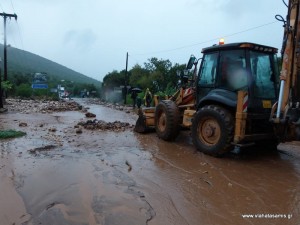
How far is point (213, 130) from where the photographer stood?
7.39 metres

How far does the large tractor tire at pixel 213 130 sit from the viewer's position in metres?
6.96

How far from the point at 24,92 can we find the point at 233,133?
4116cm

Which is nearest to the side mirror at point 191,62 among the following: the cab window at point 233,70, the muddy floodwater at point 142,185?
the cab window at point 233,70

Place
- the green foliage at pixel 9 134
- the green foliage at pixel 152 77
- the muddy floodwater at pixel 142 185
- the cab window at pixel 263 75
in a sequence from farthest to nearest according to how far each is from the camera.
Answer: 1. the green foliage at pixel 152 77
2. the green foliage at pixel 9 134
3. the cab window at pixel 263 75
4. the muddy floodwater at pixel 142 185

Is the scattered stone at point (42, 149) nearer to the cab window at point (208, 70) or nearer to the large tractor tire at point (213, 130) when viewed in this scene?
the large tractor tire at point (213, 130)

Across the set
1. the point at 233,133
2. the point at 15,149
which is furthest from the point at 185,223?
the point at 15,149

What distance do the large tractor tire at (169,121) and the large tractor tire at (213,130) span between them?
1.27 meters

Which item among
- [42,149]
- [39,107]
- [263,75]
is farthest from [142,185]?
[39,107]

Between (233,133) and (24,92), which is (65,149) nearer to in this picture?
(233,133)

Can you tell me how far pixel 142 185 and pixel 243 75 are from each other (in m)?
3.39

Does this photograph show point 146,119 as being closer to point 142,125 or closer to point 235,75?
point 142,125

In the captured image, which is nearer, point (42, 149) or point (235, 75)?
point (235, 75)

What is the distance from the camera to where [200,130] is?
778 centimetres

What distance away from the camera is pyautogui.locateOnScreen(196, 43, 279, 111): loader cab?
281 inches
